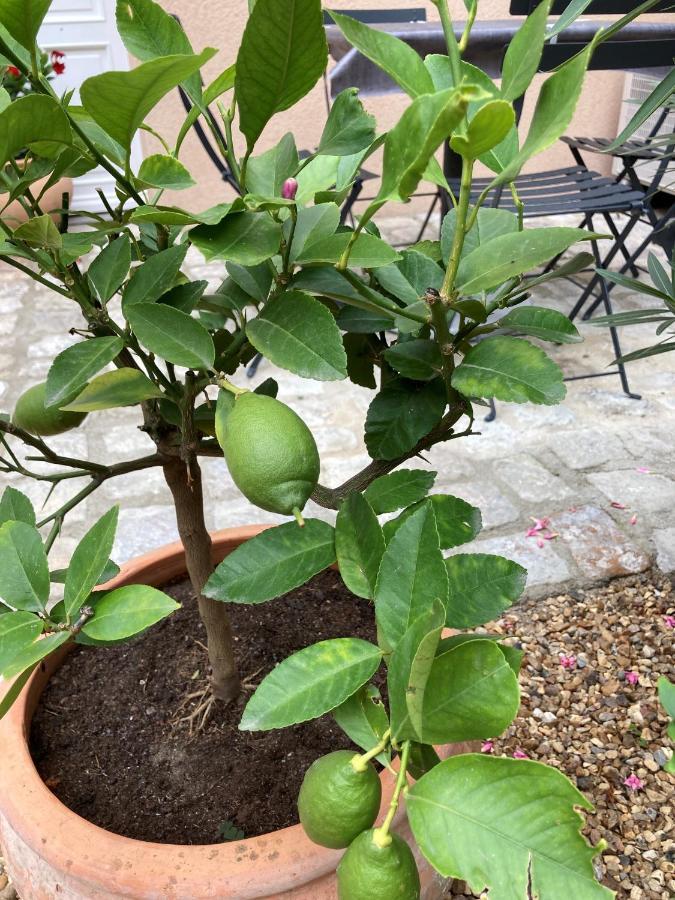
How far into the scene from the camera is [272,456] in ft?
1.79

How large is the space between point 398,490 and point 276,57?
341 mm

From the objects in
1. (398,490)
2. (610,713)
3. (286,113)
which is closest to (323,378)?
(398,490)

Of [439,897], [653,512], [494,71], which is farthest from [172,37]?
[494,71]

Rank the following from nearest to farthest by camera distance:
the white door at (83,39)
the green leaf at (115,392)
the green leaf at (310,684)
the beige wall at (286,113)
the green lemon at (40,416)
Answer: the green leaf at (310,684)
the green leaf at (115,392)
the green lemon at (40,416)
the beige wall at (286,113)
the white door at (83,39)

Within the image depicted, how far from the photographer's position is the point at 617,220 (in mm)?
4406

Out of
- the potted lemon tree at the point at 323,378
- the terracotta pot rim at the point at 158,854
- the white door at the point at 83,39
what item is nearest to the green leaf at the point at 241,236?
the potted lemon tree at the point at 323,378

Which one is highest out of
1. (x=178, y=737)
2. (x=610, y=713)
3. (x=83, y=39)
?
(x=83, y=39)

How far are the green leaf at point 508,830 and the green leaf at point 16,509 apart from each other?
19.8 inches

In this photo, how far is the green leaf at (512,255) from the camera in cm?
54

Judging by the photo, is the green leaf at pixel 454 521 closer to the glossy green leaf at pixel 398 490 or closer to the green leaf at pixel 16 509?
the glossy green leaf at pixel 398 490

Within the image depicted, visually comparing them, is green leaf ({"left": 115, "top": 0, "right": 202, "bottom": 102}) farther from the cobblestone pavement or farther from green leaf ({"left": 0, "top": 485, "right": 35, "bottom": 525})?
the cobblestone pavement

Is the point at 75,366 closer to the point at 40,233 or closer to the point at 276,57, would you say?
the point at 40,233

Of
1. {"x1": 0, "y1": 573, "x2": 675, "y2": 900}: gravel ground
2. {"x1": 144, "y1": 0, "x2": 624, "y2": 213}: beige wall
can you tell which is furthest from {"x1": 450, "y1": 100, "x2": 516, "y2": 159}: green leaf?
{"x1": 144, "y1": 0, "x2": 624, "y2": 213}: beige wall

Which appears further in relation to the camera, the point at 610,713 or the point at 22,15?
the point at 610,713
